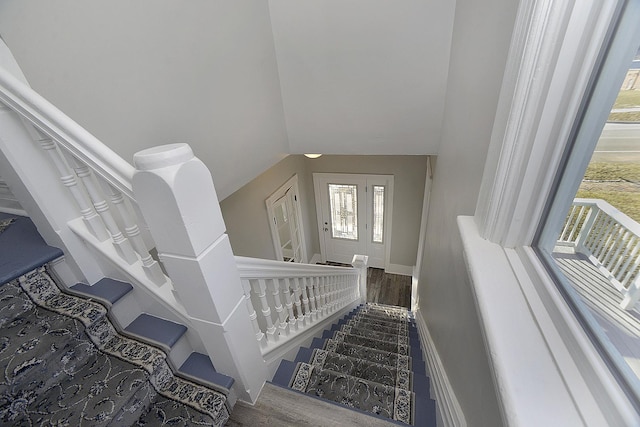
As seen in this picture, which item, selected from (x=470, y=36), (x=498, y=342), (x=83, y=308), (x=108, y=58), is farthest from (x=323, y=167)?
(x=498, y=342)

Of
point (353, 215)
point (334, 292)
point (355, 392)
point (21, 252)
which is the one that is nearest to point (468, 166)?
point (355, 392)

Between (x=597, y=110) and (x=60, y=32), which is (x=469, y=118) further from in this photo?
(x=60, y=32)

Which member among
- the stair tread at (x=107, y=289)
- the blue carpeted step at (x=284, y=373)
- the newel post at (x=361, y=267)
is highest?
the stair tread at (x=107, y=289)

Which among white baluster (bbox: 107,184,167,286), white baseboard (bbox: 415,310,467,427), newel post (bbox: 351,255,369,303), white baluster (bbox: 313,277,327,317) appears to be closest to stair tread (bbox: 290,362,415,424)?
white baseboard (bbox: 415,310,467,427)

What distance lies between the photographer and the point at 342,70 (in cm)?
229

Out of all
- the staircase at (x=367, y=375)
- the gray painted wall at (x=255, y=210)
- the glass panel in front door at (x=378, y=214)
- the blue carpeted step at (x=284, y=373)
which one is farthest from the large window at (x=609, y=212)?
the glass panel in front door at (x=378, y=214)

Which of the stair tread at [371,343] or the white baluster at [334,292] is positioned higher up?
the white baluster at [334,292]

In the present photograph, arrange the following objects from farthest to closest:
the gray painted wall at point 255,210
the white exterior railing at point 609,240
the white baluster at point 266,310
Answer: the gray painted wall at point 255,210 → the white baluster at point 266,310 → the white exterior railing at point 609,240

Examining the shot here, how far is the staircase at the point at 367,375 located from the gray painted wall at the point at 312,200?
57.7 inches

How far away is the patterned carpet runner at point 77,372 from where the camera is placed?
888mm

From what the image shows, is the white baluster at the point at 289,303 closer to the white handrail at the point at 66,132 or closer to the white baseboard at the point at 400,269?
the white handrail at the point at 66,132

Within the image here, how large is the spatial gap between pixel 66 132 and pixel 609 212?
141 cm

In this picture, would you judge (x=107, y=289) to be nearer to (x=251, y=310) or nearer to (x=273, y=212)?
(x=251, y=310)

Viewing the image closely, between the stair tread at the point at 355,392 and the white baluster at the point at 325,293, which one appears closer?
the stair tread at the point at 355,392
